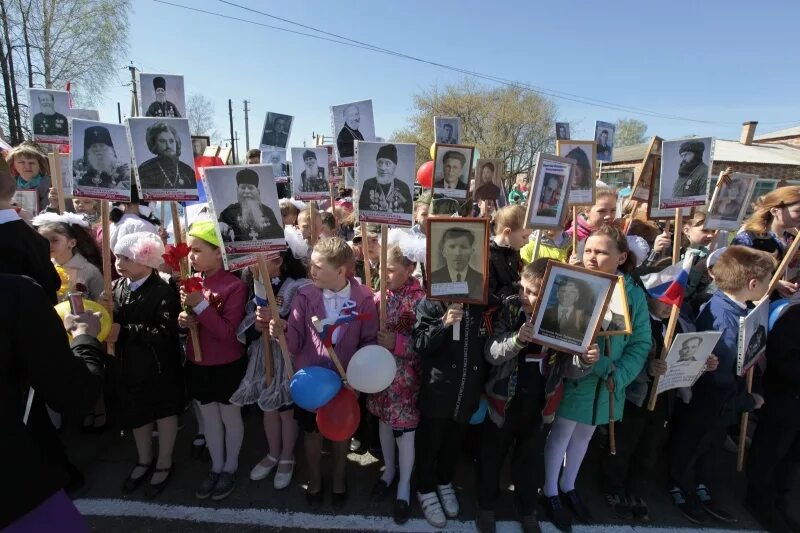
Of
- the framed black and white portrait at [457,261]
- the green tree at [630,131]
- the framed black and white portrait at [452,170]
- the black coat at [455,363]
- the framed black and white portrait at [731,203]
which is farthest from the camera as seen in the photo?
the green tree at [630,131]

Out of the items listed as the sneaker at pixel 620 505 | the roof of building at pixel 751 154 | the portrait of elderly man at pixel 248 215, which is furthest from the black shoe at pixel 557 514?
the roof of building at pixel 751 154

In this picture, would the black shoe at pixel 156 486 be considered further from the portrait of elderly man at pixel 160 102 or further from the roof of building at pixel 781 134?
the roof of building at pixel 781 134

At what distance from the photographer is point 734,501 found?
3.09 meters

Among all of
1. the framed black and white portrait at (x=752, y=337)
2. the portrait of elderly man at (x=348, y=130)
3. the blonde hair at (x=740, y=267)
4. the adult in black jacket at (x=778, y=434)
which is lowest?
the adult in black jacket at (x=778, y=434)

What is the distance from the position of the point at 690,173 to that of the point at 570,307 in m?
2.08

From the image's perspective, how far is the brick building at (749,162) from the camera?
75.4ft

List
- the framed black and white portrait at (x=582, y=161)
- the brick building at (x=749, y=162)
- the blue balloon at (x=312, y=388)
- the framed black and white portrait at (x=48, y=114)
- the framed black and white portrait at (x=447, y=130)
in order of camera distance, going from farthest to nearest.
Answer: the brick building at (x=749, y=162)
the framed black and white portrait at (x=447, y=130)
the framed black and white portrait at (x=48, y=114)
the framed black and white portrait at (x=582, y=161)
the blue balloon at (x=312, y=388)

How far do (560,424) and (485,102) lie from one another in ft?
111

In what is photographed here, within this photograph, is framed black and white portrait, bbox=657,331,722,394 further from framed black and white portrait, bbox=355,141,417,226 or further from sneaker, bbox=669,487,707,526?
framed black and white portrait, bbox=355,141,417,226

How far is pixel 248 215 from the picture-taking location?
251 cm

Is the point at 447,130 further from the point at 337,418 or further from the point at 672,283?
the point at 337,418

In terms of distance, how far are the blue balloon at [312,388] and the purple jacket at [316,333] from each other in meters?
0.24

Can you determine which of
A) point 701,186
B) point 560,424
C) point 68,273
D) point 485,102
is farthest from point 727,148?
point 68,273

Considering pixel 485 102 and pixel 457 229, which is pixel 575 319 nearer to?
pixel 457 229
